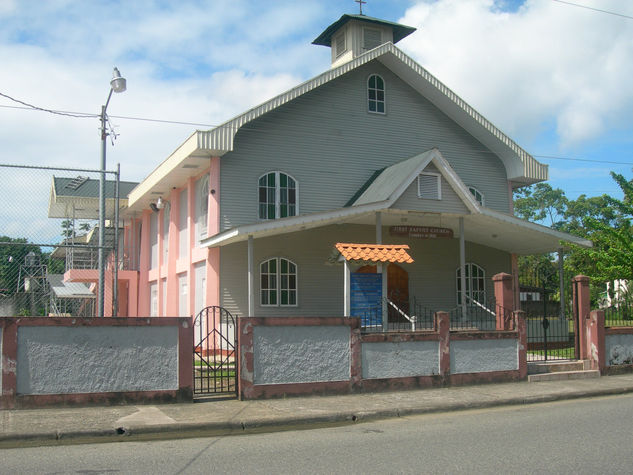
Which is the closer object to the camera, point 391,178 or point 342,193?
point 391,178

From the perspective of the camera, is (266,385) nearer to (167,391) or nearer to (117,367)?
(167,391)

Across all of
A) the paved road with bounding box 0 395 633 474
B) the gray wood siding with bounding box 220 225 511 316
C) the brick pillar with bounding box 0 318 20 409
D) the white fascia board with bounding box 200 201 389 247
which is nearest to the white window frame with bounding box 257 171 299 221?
the gray wood siding with bounding box 220 225 511 316

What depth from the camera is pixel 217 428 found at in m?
10.2

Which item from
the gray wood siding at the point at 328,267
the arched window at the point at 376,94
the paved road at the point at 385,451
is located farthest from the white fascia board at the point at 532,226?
the paved road at the point at 385,451

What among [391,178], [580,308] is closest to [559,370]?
[580,308]

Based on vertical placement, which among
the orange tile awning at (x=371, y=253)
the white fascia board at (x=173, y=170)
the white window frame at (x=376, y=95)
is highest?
the white window frame at (x=376, y=95)

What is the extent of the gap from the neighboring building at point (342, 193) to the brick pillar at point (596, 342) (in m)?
4.04

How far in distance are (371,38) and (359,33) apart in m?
0.51

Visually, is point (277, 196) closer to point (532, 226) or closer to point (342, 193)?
point (342, 193)

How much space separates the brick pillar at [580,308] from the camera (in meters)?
16.8

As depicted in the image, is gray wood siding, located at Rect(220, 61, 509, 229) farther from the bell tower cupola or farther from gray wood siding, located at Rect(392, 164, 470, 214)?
gray wood siding, located at Rect(392, 164, 470, 214)

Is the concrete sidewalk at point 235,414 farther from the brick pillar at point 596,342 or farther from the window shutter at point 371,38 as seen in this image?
the window shutter at point 371,38

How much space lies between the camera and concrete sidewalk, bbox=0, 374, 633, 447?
9.54m

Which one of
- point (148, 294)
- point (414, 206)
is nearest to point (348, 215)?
point (414, 206)
